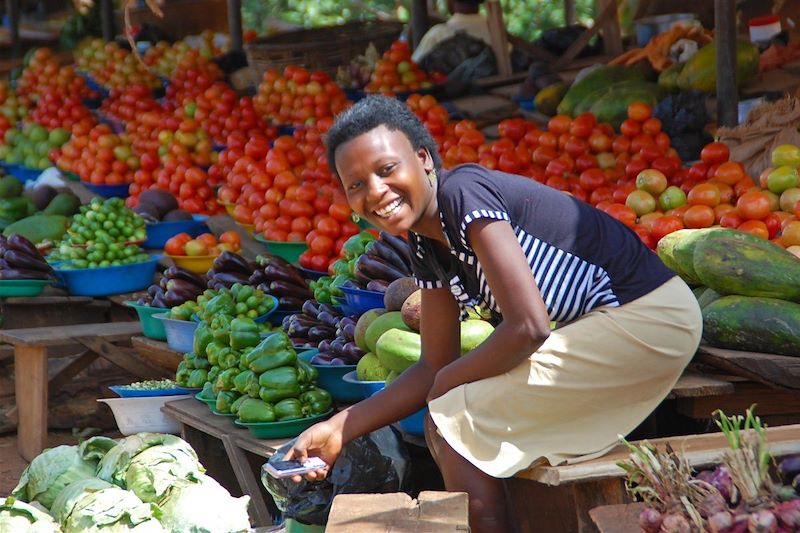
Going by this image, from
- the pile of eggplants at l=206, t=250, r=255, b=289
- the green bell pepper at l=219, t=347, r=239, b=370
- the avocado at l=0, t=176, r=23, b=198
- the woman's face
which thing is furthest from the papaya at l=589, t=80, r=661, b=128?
the avocado at l=0, t=176, r=23, b=198

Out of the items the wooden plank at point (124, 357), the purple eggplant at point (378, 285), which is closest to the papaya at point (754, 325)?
the purple eggplant at point (378, 285)

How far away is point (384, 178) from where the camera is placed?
8.63ft

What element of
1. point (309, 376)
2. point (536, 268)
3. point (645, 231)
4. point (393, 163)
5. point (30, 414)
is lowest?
point (30, 414)

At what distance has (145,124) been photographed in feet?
25.6

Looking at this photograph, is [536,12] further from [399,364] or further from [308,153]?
[399,364]

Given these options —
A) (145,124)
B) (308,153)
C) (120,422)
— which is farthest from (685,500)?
(145,124)

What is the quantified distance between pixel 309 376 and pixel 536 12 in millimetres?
12058

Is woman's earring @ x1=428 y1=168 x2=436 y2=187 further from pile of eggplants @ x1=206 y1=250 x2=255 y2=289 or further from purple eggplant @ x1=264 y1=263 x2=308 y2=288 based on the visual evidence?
pile of eggplants @ x1=206 y1=250 x2=255 y2=289

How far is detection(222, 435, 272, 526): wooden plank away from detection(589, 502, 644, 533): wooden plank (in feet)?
5.41

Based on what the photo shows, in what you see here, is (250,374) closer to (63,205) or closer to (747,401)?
(747,401)

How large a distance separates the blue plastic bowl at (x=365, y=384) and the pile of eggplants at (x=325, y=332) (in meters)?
0.12

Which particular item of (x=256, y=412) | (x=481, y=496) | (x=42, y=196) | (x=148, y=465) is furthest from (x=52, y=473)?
(x=42, y=196)

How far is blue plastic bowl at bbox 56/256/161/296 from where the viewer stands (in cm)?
580

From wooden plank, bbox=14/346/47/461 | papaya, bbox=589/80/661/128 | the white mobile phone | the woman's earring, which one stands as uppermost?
the woman's earring
